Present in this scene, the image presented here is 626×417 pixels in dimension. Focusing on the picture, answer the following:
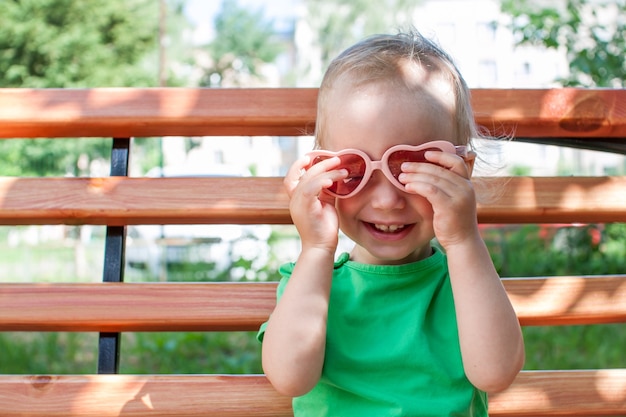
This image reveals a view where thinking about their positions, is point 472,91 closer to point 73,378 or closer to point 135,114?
point 135,114

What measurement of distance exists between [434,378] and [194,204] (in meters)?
0.74

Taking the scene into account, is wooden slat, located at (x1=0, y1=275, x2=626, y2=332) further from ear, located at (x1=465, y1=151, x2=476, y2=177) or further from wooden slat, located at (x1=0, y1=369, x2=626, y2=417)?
ear, located at (x1=465, y1=151, x2=476, y2=177)

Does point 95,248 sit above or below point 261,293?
below

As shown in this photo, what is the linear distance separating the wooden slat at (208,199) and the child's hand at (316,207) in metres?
0.32

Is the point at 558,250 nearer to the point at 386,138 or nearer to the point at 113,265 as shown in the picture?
the point at 113,265

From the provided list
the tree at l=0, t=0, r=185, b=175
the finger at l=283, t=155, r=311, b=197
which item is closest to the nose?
the finger at l=283, t=155, r=311, b=197

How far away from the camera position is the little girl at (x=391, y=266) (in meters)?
1.46

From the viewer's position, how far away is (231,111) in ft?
6.24

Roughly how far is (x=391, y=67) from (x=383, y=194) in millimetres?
284

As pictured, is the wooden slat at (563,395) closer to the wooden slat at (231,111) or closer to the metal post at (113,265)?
the wooden slat at (231,111)

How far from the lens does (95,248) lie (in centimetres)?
1298

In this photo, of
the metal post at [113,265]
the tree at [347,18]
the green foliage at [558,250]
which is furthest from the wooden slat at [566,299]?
the tree at [347,18]

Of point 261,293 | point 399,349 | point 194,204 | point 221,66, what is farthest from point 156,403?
point 221,66

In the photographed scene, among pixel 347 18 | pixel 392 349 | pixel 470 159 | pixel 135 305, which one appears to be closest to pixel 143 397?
pixel 135 305
